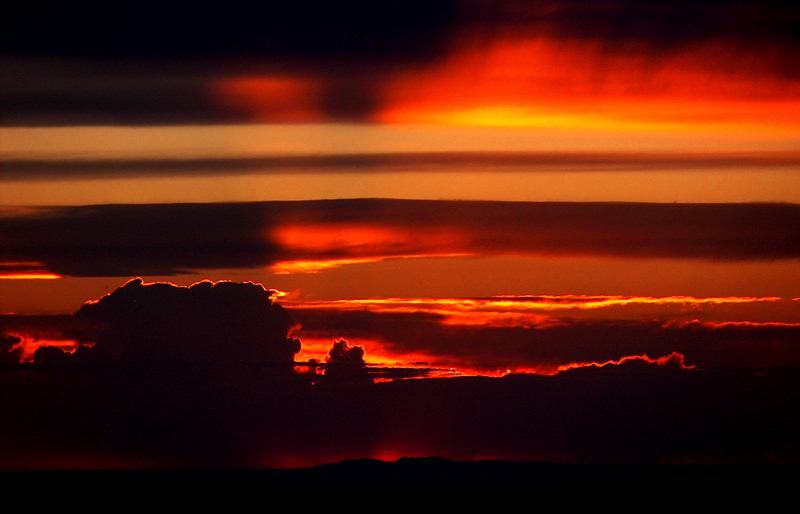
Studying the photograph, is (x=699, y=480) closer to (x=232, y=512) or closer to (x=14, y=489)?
(x=232, y=512)

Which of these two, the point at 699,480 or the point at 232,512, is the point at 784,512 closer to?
the point at 699,480

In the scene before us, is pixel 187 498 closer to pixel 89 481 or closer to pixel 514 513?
pixel 89 481

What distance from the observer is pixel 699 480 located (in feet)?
226

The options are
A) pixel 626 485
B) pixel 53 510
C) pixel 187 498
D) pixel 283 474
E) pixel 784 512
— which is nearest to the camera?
pixel 784 512

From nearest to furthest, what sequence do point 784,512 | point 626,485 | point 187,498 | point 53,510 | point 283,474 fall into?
1. point 784,512
2. point 53,510
3. point 187,498
4. point 626,485
5. point 283,474

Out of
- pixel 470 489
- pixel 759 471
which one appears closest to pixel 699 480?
pixel 759 471

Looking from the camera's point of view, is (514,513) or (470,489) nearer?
(514,513)

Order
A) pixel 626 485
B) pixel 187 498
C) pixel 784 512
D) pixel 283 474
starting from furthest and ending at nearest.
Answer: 1. pixel 283 474
2. pixel 626 485
3. pixel 187 498
4. pixel 784 512

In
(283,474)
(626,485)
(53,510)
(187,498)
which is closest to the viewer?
(53,510)

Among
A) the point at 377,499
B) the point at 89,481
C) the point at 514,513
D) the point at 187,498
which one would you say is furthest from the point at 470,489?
the point at 89,481

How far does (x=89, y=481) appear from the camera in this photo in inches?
2761

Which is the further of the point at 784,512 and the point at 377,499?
the point at 377,499

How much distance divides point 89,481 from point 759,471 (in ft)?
125

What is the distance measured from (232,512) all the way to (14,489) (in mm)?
14989
